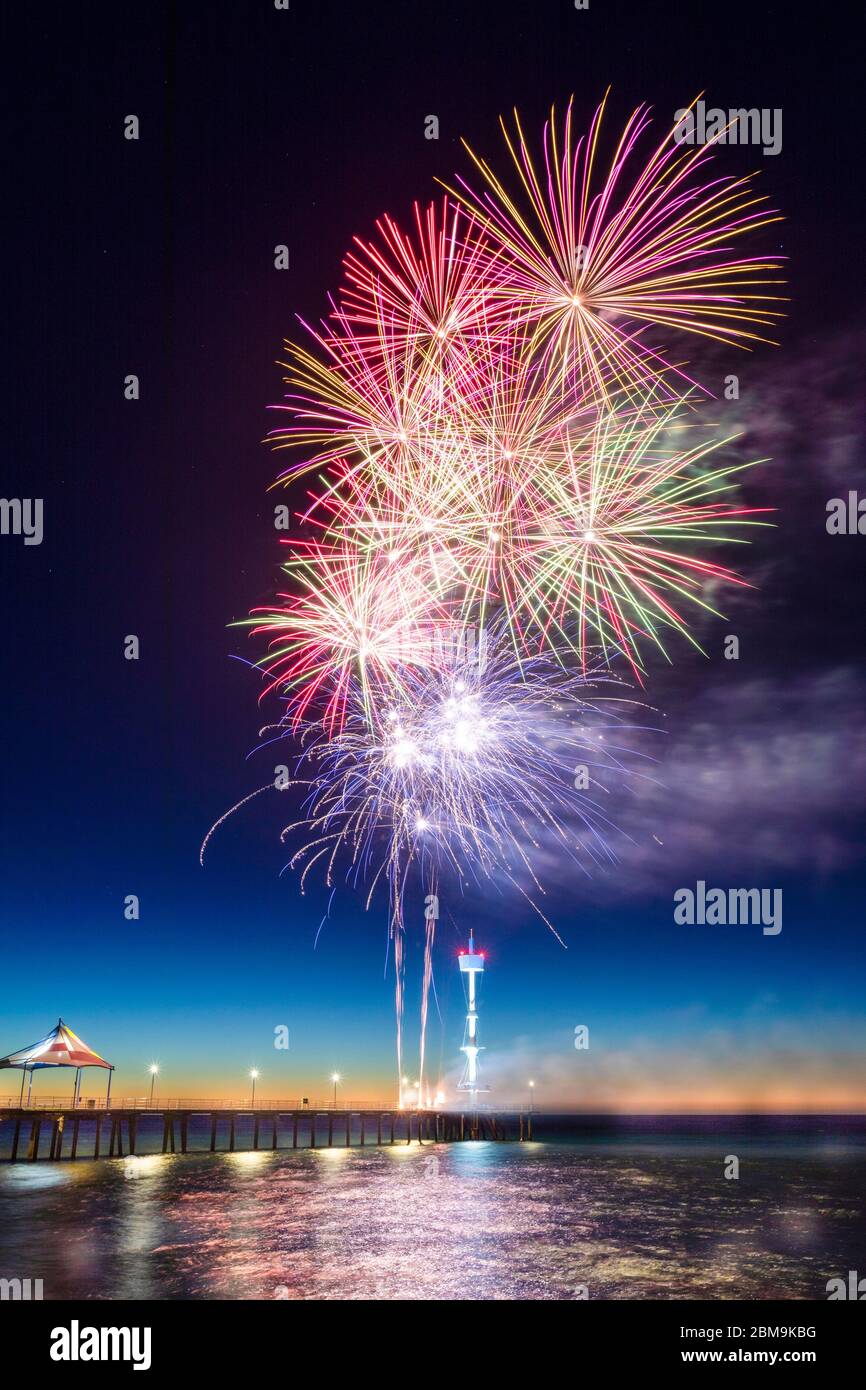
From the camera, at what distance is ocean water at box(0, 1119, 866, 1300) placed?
2702 centimetres

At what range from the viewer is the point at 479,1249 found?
3247 centimetres

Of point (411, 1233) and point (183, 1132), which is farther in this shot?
point (183, 1132)

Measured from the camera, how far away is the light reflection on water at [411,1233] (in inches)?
1066

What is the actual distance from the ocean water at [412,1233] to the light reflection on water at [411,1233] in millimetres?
112

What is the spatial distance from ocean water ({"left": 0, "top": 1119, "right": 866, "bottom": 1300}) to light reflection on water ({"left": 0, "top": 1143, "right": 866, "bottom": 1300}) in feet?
0.37

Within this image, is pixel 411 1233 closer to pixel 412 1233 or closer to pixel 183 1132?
pixel 412 1233

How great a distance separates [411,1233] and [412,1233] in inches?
1.4

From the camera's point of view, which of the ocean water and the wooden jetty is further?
the wooden jetty

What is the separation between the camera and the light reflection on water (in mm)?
27078

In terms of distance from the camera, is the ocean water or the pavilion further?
the pavilion

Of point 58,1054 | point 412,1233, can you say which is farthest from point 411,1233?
point 58,1054

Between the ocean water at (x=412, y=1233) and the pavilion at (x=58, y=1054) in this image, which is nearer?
the ocean water at (x=412, y=1233)

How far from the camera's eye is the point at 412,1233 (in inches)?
1390
